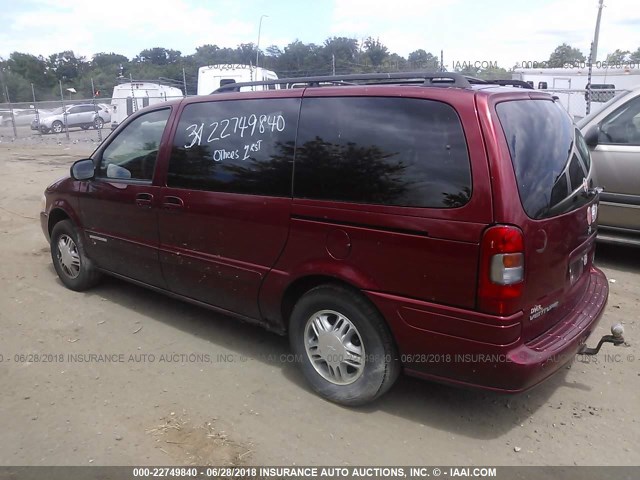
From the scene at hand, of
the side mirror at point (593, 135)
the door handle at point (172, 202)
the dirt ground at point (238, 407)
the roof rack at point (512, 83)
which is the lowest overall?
the dirt ground at point (238, 407)

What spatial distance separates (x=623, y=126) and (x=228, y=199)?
436 centimetres

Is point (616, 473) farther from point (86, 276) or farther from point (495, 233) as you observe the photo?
point (86, 276)

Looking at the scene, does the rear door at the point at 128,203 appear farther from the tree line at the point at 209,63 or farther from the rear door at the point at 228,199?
the tree line at the point at 209,63

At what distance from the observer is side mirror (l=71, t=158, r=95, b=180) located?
484 centimetres

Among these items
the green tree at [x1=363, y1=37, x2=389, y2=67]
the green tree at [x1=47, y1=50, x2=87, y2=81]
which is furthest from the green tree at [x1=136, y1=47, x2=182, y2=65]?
the green tree at [x1=363, y1=37, x2=389, y2=67]

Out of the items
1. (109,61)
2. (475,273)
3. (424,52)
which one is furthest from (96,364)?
(109,61)

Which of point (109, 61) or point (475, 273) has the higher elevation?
point (109, 61)

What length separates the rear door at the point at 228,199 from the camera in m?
3.47

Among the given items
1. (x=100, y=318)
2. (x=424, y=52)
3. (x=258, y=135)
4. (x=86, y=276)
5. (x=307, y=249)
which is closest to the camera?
(x=307, y=249)

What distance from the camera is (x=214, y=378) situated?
3734mm

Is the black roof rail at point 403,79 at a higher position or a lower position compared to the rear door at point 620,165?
higher

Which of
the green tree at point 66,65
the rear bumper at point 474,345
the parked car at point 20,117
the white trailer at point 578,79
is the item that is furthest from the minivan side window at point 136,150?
the green tree at point 66,65

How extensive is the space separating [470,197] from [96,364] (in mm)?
2892

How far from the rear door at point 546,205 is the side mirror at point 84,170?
3.58 meters
